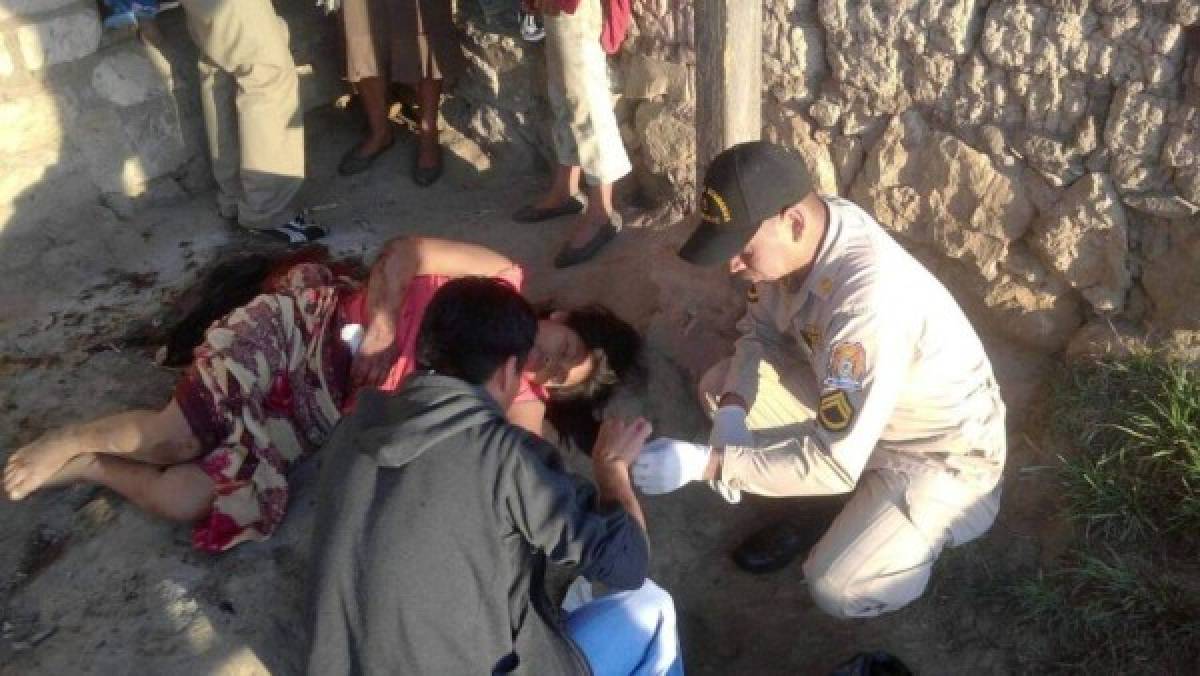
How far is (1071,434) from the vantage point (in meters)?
3.17

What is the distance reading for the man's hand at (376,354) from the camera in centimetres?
312

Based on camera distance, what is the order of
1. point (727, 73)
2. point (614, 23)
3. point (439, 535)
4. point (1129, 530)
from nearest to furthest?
point (439, 535) → point (1129, 530) → point (727, 73) → point (614, 23)

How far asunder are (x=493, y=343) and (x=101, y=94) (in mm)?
3144

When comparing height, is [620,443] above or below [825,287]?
below

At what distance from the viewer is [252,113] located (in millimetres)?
4484

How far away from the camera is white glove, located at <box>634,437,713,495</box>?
2.63 meters

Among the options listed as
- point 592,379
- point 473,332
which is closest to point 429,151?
point 592,379

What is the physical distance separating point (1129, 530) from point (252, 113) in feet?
11.8

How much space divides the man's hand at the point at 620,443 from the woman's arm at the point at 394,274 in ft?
3.01

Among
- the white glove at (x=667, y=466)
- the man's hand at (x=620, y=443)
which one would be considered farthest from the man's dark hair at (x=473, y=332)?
the white glove at (x=667, y=466)

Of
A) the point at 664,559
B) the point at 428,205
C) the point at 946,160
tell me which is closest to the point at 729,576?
the point at 664,559

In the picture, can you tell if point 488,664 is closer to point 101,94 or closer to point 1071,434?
point 1071,434

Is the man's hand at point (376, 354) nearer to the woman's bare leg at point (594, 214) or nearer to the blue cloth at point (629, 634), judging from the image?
Answer: the blue cloth at point (629, 634)

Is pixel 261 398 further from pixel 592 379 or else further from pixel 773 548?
pixel 773 548
